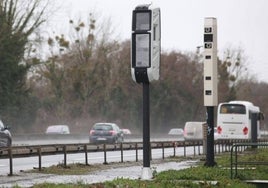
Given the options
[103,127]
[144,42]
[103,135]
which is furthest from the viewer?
[103,127]

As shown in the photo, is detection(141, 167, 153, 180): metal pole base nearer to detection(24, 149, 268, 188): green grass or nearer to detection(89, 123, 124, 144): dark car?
detection(24, 149, 268, 188): green grass

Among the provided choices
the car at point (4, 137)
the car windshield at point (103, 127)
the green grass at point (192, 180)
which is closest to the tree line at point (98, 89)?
the car windshield at point (103, 127)

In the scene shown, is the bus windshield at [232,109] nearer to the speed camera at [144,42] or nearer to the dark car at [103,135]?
the dark car at [103,135]

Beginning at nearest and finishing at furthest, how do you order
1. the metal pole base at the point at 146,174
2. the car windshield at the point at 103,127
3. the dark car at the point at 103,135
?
the metal pole base at the point at 146,174
the dark car at the point at 103,135
the car windshield at the point at 103,127

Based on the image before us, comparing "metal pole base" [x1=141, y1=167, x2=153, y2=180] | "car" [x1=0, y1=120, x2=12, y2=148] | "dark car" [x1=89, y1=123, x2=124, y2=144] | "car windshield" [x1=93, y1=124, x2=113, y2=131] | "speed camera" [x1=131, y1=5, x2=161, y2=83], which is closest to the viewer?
"speed camera" [x1=131, y1=5, x2=161, y2=83]

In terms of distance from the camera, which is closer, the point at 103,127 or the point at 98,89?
the point at 103,127

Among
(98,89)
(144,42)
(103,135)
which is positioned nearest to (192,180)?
(144,42)

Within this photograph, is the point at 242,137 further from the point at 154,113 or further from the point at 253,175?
the point at 154,113

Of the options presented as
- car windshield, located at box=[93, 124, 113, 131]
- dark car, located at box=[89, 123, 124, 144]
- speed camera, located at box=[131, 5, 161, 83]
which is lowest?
dark car, located at box=[89, 123, 124, 144]

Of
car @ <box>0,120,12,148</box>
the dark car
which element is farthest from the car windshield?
car @ <box>0,120,12,148</box>

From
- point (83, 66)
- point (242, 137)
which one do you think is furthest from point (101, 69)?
point (242, 137)

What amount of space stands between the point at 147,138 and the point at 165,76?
85103 mm

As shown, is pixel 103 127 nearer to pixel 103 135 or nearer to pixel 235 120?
pixel 103 135

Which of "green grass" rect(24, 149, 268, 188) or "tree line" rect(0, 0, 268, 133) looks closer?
"green grass" rect(24, 149, 268, 188)
